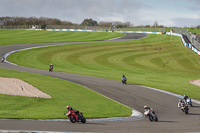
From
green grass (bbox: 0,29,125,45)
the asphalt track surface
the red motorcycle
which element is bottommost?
the asphalt track surface

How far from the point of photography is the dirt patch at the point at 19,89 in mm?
25328

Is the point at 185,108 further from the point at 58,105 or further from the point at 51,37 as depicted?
A: the point at 51,37

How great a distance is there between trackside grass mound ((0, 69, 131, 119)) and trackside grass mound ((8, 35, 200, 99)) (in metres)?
11.1

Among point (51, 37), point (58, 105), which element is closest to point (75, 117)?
point (58, 105)

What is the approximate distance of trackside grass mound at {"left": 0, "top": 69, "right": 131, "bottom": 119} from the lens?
19.6m

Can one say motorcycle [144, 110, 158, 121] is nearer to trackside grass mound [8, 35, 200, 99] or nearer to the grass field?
the grass field

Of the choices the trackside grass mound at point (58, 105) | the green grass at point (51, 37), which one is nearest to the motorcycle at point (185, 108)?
the trackside grass mound at point (58, 105)

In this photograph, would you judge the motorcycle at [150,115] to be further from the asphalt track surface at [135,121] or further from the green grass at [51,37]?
the green grass at [51,37]

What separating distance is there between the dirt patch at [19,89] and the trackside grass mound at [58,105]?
807mm

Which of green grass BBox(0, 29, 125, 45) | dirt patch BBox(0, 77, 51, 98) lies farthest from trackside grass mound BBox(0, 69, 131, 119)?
green grass BBox(0, 29, 125, 45)

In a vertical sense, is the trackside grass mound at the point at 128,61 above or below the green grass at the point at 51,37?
below

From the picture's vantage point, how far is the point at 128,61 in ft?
195

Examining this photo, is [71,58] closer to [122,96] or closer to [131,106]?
[122,96]

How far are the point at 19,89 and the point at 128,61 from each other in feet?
115
